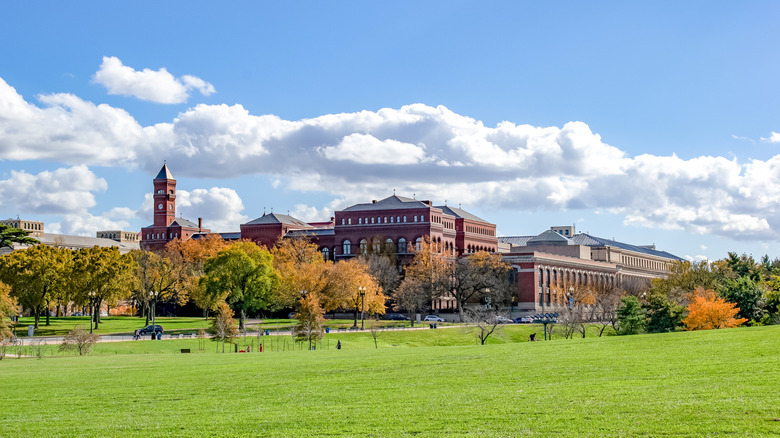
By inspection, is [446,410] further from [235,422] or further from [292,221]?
[292,221]

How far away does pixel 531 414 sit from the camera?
2102 centimetres

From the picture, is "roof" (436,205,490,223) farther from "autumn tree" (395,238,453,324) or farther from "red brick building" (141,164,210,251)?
"red brick building" (141,164,210,251)

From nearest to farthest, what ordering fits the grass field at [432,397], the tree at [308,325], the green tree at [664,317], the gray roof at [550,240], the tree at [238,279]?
the grass field at [432,397]
the green tree at [664,317]
the tree at [308,325]
the tree at [238,279]
the gray roof at [550,240]

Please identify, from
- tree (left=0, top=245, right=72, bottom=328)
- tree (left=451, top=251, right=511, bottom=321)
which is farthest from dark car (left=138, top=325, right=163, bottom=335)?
tree (left=451, top=251, right=511, bottom=321)

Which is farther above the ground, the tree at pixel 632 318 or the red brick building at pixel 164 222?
the red brick building at pixel 164 222

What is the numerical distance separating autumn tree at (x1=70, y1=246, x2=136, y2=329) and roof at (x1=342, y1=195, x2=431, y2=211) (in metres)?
51.0

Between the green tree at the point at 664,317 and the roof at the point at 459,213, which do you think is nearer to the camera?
the green tree at the point at 664,317

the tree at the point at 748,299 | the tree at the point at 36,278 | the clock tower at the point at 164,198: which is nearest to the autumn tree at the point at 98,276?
the tree at the point at 36,278

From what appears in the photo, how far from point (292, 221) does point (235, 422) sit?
14142 cm

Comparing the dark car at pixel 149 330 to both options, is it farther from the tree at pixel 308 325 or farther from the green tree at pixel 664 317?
the green tree at pixel 664 317

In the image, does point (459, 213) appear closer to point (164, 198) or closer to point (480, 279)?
point (480, 279)

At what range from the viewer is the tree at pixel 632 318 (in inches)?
2859

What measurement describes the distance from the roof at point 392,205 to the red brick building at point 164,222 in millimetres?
43502

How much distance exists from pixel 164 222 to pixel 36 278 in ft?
254
